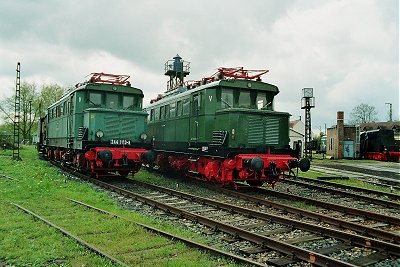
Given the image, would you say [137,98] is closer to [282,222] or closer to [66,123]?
[66,123]

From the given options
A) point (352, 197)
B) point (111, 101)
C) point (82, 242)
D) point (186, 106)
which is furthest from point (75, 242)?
point (111, 101)

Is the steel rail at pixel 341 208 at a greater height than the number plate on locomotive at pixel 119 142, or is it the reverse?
the number plate on locomotive at pixel 119 142

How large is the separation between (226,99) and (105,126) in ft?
16.5

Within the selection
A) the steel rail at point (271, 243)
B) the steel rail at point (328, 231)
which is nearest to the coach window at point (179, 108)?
the steel rail at point (328, 231)

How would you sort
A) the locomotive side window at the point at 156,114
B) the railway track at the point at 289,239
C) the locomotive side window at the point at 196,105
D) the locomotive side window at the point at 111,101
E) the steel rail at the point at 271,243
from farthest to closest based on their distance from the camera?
1. the locomotive side window at the point at 156,114
2. the locomotive side window at the point at 111,101
3. the locomotive side window at the point at 196,105
4. the railway track at the point at 289,239
5. the steel rail at the point at 271,243

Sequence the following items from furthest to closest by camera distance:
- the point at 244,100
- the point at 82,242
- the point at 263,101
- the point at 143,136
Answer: the point at 143,136 → the point at 263,101 → the point at 244,100 → the point at 82,242

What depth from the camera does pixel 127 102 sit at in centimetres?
1609

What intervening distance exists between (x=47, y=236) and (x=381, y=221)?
7136 mm

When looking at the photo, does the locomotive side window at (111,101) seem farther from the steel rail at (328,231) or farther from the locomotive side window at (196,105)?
the steel rail at (328,231)

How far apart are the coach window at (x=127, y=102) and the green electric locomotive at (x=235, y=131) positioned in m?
2.22

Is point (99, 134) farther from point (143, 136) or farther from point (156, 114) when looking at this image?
point (156, 114)

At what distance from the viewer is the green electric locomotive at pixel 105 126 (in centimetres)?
1458

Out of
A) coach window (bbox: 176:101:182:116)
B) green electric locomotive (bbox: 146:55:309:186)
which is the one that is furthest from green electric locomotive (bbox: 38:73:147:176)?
green electric locomotive (bbox: 146:55:309:186)

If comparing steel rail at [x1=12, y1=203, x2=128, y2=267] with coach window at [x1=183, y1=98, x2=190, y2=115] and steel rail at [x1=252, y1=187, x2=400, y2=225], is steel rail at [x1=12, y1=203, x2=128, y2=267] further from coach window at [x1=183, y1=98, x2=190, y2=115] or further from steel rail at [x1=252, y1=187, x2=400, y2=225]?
coach window at [x1=183, y1=98, x2=190, y2=115]
